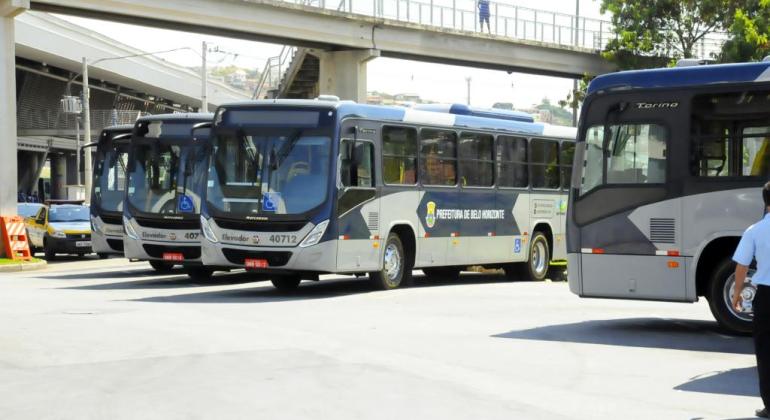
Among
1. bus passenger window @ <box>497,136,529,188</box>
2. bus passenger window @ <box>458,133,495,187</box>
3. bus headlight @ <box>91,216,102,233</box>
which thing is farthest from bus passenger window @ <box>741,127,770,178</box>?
bus headlight @ <box>91,216,102,233</box>

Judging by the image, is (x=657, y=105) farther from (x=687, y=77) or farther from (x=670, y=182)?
(x=670, y=182)

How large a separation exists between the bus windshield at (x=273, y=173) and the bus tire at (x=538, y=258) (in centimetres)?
778

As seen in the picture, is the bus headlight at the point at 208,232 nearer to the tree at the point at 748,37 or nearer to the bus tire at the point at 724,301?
the bus tire at the point at 724,301

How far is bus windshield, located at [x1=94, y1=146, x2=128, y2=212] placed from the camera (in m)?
28.3

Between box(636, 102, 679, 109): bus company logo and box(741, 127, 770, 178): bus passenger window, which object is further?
box(636, 102, 679, 109): bus company logo

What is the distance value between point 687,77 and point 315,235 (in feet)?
23.7

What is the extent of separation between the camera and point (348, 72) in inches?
1831

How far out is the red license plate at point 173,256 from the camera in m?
25.0

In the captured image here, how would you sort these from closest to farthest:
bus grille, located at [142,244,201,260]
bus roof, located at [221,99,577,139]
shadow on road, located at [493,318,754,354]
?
shadow on road, located at [493,318,754,354] < bus roof, located at [221,99,577,139] < bus grille, located at [142,244,201,260]

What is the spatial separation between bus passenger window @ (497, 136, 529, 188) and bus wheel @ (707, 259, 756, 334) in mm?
11342

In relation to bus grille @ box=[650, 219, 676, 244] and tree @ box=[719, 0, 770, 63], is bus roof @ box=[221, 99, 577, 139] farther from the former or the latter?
tree @ box=[719, 0, 770, 63]

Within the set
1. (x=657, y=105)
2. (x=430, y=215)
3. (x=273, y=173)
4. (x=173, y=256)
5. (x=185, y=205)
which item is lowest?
(x=173, y=256)

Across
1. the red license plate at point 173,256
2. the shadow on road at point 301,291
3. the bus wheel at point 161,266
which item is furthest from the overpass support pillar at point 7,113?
the red license plate at point 173,256

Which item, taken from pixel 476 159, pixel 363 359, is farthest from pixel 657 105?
pixel 476 159
